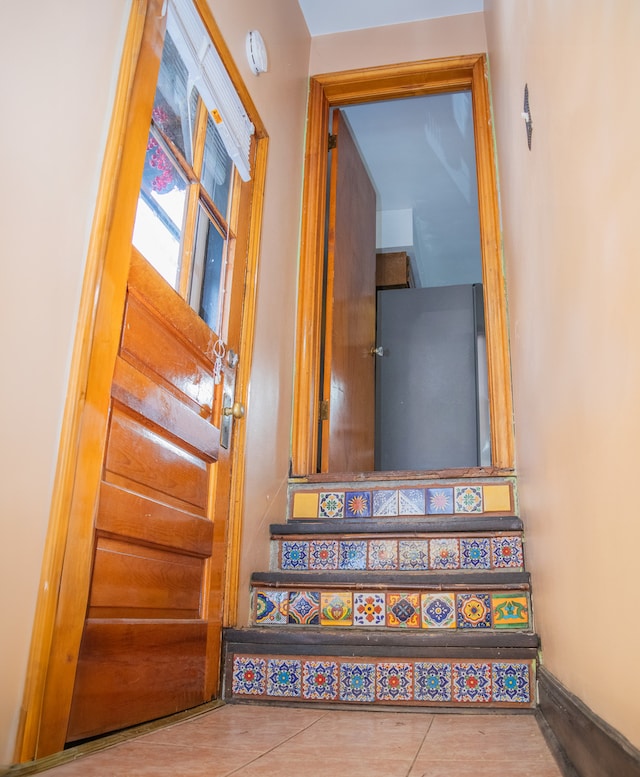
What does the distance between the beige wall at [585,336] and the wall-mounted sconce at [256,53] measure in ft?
3.47

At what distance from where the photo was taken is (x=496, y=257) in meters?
2.79

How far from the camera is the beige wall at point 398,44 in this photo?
331 cm

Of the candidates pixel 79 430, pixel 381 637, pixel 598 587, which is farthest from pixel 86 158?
pixel 381 637

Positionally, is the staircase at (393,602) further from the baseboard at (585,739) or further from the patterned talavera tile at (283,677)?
the baseboard at (585,739)

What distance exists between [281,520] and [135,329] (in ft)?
4.09

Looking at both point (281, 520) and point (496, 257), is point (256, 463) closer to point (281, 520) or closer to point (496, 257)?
point (281, 520)

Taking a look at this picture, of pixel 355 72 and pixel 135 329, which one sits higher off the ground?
pixel 355 72

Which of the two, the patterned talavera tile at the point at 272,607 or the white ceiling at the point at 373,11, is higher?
the white ceiling at the point at 373,11

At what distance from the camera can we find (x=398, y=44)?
11.1 ft

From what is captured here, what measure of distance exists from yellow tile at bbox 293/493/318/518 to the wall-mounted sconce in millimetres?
1652

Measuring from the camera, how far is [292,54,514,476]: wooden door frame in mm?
2623

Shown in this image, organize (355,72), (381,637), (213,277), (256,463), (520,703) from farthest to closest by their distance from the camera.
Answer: (355,72) < (256,463) < (213,277) < (381,637) < (520,703)

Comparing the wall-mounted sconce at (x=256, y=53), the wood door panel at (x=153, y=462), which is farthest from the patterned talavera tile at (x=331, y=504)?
the wall-mounted sconce at (x=256, y=53)

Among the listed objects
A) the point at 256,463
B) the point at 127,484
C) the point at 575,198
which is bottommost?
the point at 127,484
